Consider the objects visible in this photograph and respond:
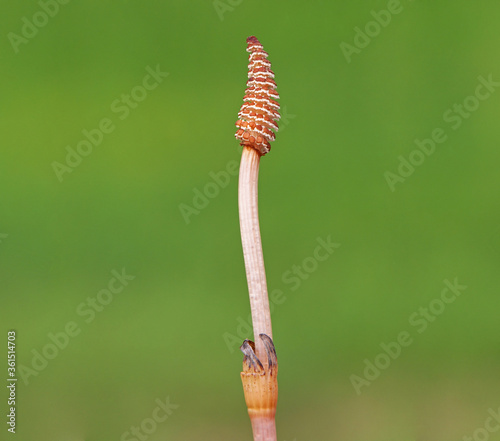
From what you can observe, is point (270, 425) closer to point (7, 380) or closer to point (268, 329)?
point (268, 329)

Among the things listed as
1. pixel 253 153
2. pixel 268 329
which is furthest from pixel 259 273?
pixel 253 153

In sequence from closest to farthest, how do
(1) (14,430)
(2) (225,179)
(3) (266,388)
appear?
1. (3) (266,388)
2. (1) (14,430)
3. (2) (225,179)

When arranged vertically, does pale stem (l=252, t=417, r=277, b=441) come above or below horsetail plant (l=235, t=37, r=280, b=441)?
below

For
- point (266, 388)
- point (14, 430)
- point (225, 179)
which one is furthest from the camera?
point (225, 179)

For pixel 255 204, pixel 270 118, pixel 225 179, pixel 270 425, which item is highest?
pixel 225 179

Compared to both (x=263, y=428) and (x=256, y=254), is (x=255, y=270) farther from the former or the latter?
(x=263, y=428)

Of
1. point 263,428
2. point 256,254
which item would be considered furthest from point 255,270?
point 263,428

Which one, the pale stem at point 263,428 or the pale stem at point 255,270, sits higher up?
the pale stem at point 255,270

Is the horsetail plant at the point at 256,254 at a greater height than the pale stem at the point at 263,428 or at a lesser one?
greater
